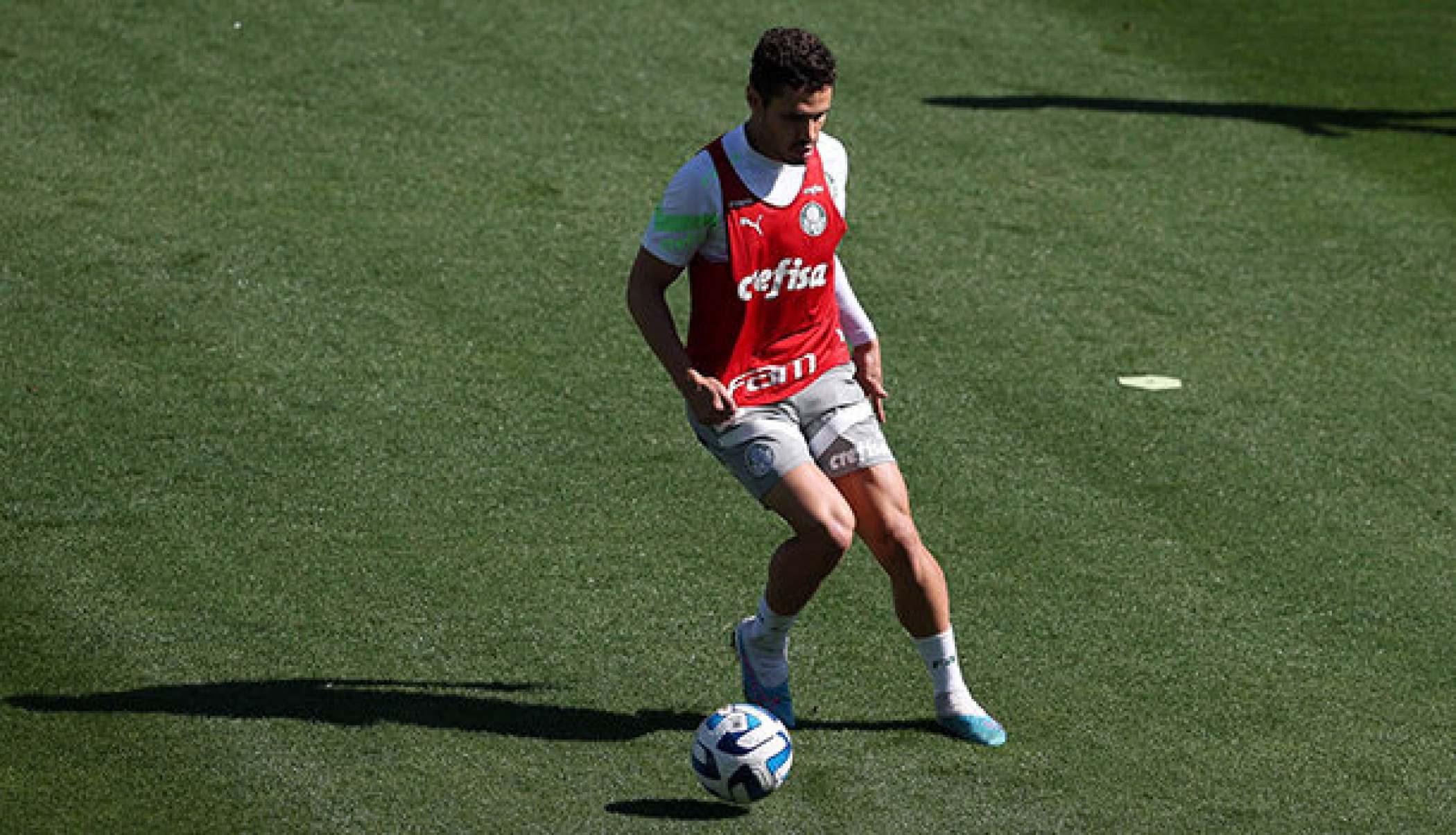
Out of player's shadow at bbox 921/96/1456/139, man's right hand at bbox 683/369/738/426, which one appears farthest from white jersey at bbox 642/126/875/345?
player's shadow at bbox 921/96/1456/139

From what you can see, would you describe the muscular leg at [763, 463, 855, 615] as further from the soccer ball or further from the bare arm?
the soccer ball

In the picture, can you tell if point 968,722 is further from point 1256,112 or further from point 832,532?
point 1256,112

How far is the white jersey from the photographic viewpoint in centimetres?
641


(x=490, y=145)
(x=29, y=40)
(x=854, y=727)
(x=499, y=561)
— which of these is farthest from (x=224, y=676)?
(x=29, y=40)

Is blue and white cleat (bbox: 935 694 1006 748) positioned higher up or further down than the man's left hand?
further down

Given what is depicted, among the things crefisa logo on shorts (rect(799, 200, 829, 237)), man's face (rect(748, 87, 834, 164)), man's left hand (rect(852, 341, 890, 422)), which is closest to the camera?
man's face (rect(748, 87, 834, 164))

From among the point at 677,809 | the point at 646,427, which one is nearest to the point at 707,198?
the point at 677,809

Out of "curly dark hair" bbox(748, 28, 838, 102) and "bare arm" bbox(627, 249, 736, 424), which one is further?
"bare arm" bbox(627, 249, 736, 424)

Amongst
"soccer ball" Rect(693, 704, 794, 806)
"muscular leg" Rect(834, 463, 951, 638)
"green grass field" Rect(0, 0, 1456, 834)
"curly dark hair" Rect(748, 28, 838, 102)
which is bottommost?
"green grass field" Rect(0, 0, 1456, 834)

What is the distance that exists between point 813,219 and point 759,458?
31.0 inches

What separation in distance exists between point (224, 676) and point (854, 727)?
2180 mm

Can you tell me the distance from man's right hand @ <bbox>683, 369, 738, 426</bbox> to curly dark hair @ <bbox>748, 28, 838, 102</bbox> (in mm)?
892

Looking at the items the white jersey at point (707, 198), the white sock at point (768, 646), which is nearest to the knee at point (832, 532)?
the white sock at point (768, 646)

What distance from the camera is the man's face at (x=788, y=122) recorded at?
627 cm
